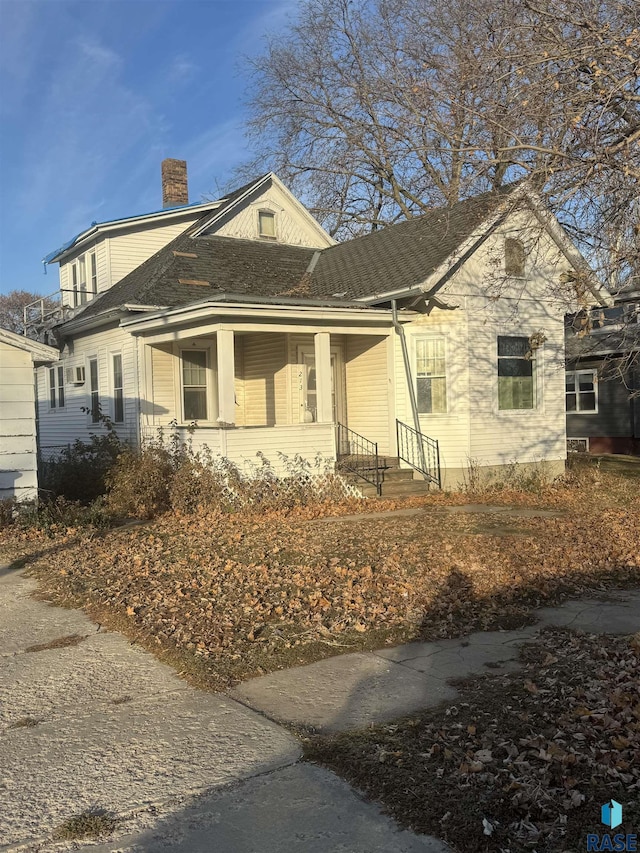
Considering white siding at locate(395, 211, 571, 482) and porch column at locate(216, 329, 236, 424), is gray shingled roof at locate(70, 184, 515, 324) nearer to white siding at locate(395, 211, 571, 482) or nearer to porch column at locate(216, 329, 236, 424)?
white siding at locate(395, 211, 571, 482)

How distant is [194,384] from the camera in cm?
1633

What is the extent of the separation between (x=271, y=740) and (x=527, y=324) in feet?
45.3

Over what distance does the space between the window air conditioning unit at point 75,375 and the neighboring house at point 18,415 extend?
6.58m

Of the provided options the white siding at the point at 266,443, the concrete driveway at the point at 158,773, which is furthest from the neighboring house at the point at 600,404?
the concrete driveway at the point at 158,773

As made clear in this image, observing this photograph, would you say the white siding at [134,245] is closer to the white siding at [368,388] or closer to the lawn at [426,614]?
the white siding at [368,388]

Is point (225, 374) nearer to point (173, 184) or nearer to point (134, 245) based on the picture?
point (134, 245)

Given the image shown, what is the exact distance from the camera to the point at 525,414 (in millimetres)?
16359

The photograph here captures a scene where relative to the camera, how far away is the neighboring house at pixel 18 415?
11.8 metres

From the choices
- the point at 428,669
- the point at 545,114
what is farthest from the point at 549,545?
the point at 545,114

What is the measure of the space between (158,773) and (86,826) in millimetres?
544

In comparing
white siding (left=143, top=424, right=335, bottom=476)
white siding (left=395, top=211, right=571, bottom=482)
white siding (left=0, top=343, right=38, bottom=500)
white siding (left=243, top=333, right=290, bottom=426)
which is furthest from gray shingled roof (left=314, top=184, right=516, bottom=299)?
white siding (left=0, top=343, right=38, bottom=500)

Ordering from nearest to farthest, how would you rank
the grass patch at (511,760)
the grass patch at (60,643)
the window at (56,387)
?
the grass patch at (511,760) → the grass patch at (60,643) → the window at (56,387)

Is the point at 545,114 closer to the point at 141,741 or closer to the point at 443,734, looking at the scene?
the point at 443,734

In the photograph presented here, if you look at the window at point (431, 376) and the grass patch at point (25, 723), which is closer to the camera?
the grass patch at point (25, 723)
